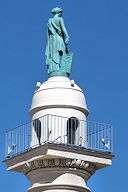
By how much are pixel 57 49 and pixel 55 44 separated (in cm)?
23

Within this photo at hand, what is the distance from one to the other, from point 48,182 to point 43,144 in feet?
4.47

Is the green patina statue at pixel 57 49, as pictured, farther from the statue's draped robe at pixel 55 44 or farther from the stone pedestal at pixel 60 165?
the stone pedestal at pixel 60 165

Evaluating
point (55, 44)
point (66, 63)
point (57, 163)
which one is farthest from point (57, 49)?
point (57, 163)

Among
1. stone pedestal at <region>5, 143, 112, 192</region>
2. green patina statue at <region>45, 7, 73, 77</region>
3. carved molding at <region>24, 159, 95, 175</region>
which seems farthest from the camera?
green patina statue at <region>45, 7, 73, 77</region>

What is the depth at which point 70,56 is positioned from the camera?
93.5ft

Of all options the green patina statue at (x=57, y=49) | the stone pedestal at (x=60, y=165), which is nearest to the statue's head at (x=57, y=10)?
the green patina statue at (x=57, y=49)

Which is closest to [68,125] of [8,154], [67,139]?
[67,139]

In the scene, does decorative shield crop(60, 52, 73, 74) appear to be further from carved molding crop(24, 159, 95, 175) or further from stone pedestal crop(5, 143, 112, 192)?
carved molding crop(24, 159, 95, 175)

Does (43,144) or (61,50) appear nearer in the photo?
(43,144)

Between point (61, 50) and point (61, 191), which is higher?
point (61, 50)

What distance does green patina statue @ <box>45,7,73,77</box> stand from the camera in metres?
28.4

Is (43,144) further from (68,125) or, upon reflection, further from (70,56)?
(70,56)

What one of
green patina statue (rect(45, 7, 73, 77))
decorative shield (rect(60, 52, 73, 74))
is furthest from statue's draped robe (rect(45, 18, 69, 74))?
decorative shield (rect(60, 52, 73, 74))

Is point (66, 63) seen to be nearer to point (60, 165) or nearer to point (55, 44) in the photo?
point (55, 44)
